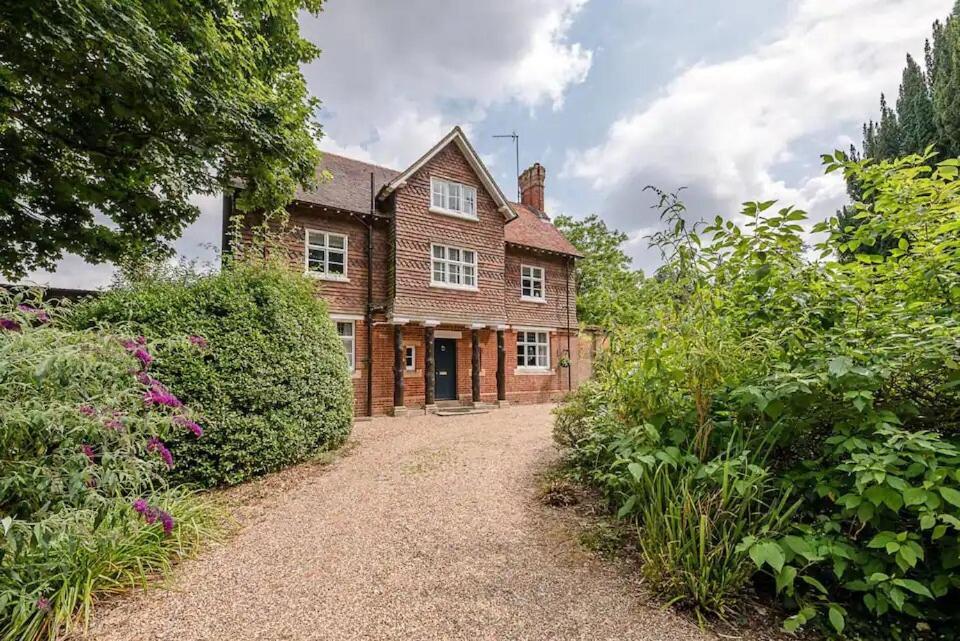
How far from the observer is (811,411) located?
2650 mm

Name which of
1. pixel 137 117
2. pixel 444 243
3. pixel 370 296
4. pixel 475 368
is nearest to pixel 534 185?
pixel 444 243

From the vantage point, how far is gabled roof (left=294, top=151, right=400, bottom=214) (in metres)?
11.1

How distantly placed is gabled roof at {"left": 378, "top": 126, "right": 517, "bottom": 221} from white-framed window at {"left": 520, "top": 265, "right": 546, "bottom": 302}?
223cm

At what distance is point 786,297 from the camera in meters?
2.86

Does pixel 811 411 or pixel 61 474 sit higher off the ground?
pixel 811 411

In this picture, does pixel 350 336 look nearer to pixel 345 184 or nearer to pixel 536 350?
pixel 345 184

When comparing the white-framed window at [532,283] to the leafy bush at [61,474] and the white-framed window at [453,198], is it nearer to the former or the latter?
the white-framed window at [453,198]

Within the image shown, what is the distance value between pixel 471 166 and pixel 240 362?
1011 centimetres

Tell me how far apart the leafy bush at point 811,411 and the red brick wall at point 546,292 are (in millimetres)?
10999

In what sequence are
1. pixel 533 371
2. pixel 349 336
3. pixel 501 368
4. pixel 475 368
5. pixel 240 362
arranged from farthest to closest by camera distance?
pixel 533 371 < pixel 501 368 < pixel 475 368 < pixel 349 336 < pixel 240 362

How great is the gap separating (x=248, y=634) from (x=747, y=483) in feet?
11.0

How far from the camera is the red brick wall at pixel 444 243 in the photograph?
11672 millimetres

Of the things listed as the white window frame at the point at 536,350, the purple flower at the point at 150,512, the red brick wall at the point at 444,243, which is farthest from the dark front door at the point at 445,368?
the purple flower at the point at 150,512

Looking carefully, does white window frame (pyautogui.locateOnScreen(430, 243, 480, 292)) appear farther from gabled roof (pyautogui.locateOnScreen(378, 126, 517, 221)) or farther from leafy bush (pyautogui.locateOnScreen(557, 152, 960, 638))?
leafy bush (pyautogui.locateOnScreen(557, 152, 960, 638))
